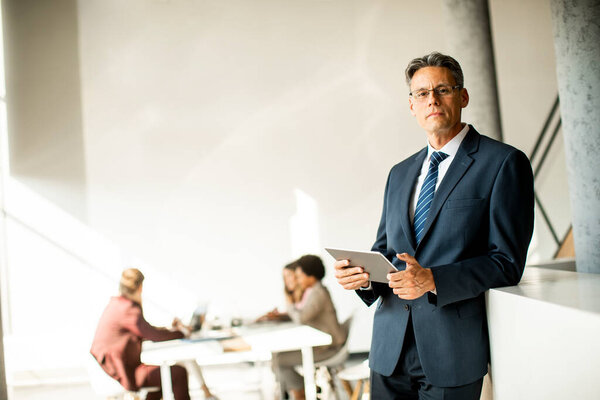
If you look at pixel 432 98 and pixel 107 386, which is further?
pixel 107 386

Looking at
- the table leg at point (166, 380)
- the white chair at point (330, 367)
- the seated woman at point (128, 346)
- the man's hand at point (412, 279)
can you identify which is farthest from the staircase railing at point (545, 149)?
the man's hand at point (412, 279)

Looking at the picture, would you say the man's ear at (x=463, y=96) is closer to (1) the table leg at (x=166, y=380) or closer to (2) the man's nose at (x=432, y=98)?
(2) the man's nose at (x=432, y=98)

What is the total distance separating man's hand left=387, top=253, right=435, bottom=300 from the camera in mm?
1665

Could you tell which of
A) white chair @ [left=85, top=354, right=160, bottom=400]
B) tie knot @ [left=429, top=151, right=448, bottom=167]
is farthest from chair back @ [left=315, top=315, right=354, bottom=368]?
tie knot @ [left=429, top=151, right=448, bottom=167]

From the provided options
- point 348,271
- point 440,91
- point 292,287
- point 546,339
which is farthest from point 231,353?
point 546,339

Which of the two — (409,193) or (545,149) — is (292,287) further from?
(409,193)

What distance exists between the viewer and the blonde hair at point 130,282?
503 centimetres

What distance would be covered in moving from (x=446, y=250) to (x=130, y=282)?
12.3 feet

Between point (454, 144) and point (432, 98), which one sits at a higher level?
point (432, 98)

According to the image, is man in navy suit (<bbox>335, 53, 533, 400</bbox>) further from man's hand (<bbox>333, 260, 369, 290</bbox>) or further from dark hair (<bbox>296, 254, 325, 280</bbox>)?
dark hair (<bbox>296, 254, 325, 280</bbox>)

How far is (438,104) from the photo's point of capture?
1.88 m

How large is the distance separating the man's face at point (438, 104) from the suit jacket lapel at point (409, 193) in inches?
6.0

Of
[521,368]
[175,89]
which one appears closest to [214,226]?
[175,89]

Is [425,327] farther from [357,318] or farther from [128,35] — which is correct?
[128,35]
